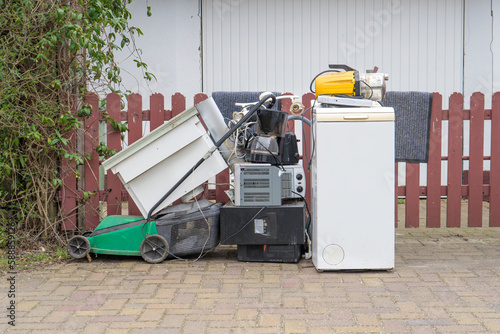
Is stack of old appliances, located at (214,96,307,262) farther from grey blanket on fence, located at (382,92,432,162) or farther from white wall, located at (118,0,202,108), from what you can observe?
white wall, located at (118,0,202,108)

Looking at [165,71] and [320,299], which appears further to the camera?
[165,71]

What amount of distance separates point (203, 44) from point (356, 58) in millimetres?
2055

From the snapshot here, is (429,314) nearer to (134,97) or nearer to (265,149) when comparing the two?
(265,149)

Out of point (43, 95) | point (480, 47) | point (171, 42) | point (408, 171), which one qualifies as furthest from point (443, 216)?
point (43, 95)

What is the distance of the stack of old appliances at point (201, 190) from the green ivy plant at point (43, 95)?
71 centimetres

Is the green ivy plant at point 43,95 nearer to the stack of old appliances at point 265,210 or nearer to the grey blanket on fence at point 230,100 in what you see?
the grey blanket on fence at point 230,100

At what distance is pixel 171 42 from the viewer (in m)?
8.05

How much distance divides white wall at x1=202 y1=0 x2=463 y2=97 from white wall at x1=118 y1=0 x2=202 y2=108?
15cm

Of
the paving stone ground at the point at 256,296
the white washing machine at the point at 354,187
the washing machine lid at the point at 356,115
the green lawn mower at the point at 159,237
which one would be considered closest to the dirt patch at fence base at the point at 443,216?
the paving stone ground at the point at 256,296

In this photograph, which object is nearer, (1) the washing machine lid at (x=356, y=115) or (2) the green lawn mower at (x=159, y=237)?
(1) the washing machine lid at (x=356, y=115)

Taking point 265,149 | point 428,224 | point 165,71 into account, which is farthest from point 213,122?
point 165,71

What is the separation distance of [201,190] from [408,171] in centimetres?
217

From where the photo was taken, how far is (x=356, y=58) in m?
8.14

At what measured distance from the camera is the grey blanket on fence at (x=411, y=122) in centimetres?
582
